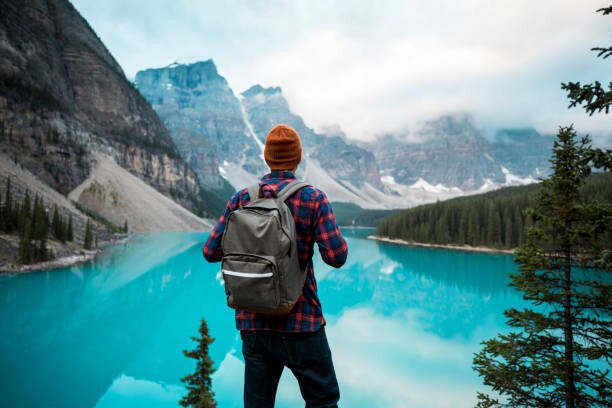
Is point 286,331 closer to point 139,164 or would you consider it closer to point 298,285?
point 298,285

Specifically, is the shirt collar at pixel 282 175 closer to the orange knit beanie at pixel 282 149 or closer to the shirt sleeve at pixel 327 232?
the orange knit beanie at pixel 282 149

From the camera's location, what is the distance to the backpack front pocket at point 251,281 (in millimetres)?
1759

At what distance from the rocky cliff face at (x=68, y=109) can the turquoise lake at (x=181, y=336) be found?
44960 mm

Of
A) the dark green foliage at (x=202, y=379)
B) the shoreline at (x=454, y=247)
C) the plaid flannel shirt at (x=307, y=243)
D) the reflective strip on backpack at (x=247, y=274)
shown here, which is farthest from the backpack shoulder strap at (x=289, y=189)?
the shoreline at (x=454, y=247)

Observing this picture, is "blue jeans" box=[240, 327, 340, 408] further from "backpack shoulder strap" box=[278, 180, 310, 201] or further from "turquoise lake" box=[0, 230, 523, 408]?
"turquoise lake" box=[0, 230, 523, 408]

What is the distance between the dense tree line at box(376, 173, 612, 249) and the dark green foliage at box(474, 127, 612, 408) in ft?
170

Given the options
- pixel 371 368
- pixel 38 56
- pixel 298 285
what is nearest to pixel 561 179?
pixel 298 285

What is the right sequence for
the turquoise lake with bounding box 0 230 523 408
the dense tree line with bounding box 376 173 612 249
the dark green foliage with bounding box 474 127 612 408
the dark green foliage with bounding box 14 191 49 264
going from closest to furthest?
the dark green foliage with bounding box 474 127 612 408 < the turquoise lake with bounding box 0 230 523 408 < the dark green foliage with bounding box 14 191 49 264 < the dense tree line with bounding box 376 173 612 249

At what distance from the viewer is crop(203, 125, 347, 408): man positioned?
194 centimetres

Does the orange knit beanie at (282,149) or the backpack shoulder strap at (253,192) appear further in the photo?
the orange knit beanie at (282,149)

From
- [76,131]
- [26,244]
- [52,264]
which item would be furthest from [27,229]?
[76,131]

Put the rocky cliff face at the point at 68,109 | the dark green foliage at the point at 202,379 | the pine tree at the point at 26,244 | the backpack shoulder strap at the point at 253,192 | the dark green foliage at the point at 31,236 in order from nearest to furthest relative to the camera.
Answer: the backpack shoulder strap at the point at 253,192
the dark green foliage at the point at 202,379
the pine tree at the point at 26,244
the dark green foliage at the point at 31,236
the rocky cliff face at the point at 68,109

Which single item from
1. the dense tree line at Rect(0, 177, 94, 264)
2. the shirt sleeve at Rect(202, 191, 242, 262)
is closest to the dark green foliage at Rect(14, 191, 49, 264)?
the dense tree line at Rect(0, 177, 94, 264)

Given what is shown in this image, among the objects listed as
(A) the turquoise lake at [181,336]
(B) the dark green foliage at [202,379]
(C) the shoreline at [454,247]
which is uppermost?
(C) the shoreline at [454,247]
